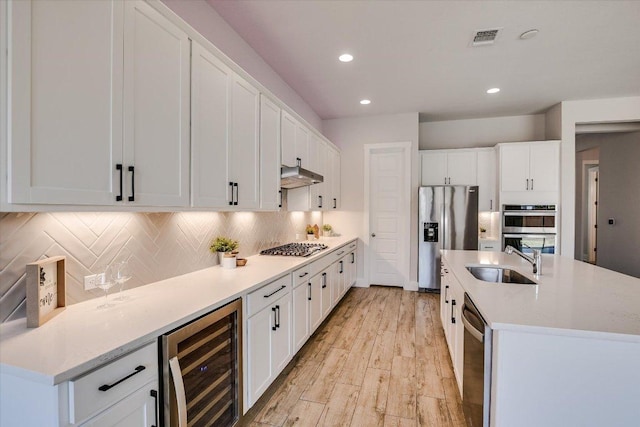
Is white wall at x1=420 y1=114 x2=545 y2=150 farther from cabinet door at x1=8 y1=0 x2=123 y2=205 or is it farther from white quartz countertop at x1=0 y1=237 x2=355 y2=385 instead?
cabinet door at x1=8 y1=0 x2=123 y2=205

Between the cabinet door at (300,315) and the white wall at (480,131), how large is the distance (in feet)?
14.0

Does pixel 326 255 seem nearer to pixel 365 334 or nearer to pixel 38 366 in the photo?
pixel 365 334

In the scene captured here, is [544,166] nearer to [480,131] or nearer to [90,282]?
[480,131]

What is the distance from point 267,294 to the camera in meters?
2.12

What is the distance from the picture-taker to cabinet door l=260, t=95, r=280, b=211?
2.70m

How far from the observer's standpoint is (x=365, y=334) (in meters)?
3.43

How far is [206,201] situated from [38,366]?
3.89 feet

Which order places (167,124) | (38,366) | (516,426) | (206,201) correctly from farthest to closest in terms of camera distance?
(206,201) < (167,124) < (516,426) < (38,366)

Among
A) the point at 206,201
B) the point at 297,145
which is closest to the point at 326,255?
the point at 297,145

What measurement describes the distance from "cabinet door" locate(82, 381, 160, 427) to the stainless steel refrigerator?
4552 mm

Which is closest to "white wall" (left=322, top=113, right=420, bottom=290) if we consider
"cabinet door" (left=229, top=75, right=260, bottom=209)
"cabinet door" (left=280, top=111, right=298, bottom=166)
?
"cabinet door" (left=280, top=111, right=298, bottom=166)

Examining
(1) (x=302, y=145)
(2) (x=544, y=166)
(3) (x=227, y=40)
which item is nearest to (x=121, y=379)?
(3) (x=227, y=40)

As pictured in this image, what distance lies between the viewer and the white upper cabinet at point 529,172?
4824 millimetres

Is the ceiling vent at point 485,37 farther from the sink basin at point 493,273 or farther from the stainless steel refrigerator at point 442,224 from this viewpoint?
the stainless steel refrigerator at point 442,224
